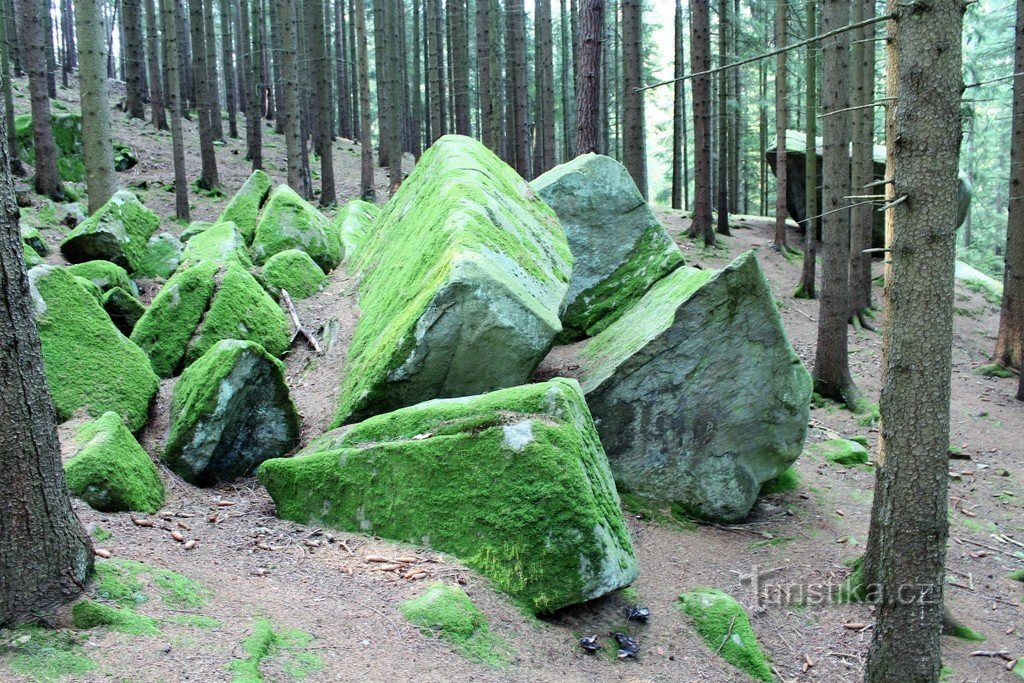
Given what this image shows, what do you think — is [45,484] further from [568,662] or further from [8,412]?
[568,662]

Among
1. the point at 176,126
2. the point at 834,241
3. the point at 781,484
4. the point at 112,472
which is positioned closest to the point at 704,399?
the point at 781,484

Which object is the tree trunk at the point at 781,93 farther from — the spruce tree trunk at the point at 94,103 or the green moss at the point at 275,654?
the green moss at the point at 275,654

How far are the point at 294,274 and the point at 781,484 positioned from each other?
655cm

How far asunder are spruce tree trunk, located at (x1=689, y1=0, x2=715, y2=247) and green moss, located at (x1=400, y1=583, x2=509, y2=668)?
43.3 ft

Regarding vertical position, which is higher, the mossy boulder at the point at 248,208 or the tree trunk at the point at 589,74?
the tree trunk at the point at 589,74

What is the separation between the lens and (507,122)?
30109 mm

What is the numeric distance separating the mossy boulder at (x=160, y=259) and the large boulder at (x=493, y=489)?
6.19 m

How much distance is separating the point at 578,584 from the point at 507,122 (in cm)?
2732

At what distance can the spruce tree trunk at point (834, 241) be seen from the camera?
401 inches

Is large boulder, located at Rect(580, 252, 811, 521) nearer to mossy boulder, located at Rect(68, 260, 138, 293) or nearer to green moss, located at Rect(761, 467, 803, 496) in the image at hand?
green moss, located at Rect(761, 467, 803, 496)

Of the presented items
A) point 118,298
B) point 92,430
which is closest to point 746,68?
point 118,298

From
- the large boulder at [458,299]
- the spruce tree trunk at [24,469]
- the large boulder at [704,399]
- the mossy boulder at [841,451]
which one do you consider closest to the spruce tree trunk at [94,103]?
the large boulder at [458,299]

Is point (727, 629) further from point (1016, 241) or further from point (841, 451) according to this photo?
point (1016, 241)

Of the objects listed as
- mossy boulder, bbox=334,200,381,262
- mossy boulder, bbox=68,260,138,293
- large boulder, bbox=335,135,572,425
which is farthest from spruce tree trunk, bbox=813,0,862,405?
mossy boulder, bbox=68,260,138,293
